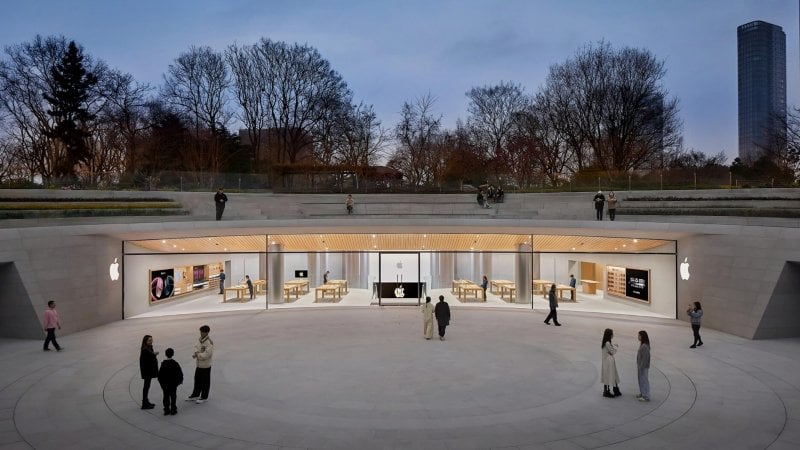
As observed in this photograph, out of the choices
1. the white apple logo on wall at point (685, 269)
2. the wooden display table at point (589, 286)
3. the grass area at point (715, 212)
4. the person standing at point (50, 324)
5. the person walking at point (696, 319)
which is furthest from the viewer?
the wooden display table at point (589, 286)

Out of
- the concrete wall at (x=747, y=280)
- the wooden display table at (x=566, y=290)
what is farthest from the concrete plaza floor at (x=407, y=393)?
the wooden display table at (x=566, y=290)

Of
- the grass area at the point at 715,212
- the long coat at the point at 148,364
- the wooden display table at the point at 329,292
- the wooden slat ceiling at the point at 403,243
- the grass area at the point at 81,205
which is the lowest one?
the wooden display table at the point at 329,292

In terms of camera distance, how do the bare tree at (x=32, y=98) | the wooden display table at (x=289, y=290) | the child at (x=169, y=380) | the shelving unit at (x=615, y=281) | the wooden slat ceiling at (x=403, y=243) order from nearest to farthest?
the child at (x=169, y=380) < the wooden slat ceiling at (x=403, y=243) < the shelving unit at (x=615, y=281) < the wooden display table at (x=289, y=290) < the bare tree at (x=32, y=98)

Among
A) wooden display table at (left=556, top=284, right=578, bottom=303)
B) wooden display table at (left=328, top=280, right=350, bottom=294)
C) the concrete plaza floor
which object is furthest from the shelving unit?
wooden display table at (left=328, top=280, right=350, bottom=294)

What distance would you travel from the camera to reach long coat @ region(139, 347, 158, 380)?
8961mm

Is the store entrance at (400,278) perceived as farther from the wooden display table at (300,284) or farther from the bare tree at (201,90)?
the bare tree at (201,90)

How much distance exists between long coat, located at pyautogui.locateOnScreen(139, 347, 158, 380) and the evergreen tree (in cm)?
3554

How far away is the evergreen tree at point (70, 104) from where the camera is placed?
121 ft

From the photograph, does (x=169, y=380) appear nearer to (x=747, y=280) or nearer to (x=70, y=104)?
(x=747, y=280)

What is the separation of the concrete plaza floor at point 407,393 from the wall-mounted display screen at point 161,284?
161 inches

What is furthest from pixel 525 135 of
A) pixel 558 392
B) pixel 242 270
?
pixel 558 392

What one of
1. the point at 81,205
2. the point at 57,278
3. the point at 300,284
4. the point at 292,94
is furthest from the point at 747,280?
the point at 292,94

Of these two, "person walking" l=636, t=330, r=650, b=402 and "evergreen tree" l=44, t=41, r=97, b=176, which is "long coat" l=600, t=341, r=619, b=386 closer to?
"person walking" l=636, t=330, r=650, b=402

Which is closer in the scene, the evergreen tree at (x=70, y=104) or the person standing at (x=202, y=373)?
the person standing at (x=202, y=373)
